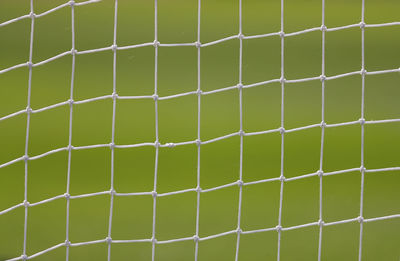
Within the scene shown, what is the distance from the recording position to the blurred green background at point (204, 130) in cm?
150

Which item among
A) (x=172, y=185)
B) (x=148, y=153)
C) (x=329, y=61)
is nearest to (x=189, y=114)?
(x=148, y=153)

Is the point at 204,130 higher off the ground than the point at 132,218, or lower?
higher

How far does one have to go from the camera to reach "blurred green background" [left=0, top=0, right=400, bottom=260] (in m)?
1.50

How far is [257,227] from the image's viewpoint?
152 cm

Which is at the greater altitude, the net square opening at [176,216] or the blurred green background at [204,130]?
the blurred green background at [204,130]

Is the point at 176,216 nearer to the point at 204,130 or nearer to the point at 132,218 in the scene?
the point at 132,218

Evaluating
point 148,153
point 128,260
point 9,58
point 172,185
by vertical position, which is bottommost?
point 128,260

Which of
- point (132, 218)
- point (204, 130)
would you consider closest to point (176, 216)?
point (132, 218)

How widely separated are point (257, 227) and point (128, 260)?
0.34 meters

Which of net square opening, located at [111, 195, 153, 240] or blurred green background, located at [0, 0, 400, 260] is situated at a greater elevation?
blurred green background, located at [0, 0, 400, 260]

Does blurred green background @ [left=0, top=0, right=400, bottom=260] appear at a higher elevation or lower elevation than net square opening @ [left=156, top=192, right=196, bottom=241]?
higher

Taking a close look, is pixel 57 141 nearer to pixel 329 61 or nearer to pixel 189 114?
pixel 189 114

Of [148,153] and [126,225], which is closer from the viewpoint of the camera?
[126,225]

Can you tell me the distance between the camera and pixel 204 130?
77.9 inches
